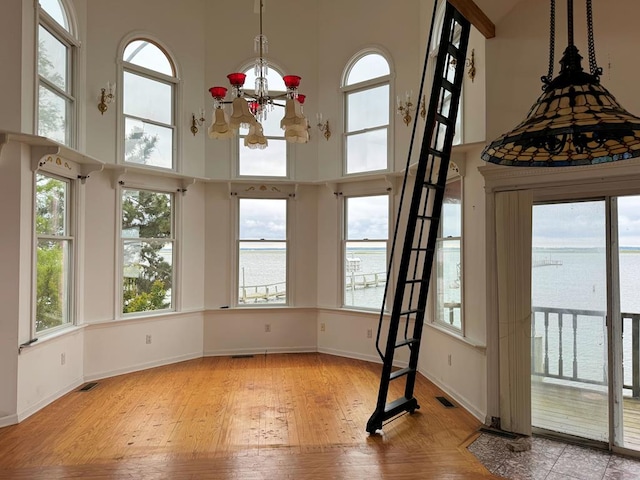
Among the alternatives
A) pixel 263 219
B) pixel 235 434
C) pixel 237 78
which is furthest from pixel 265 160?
pixel 235 434

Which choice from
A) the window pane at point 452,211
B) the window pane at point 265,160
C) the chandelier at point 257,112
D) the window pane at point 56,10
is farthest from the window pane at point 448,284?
the window pane at point 56,10

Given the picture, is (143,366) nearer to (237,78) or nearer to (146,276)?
(146,276)

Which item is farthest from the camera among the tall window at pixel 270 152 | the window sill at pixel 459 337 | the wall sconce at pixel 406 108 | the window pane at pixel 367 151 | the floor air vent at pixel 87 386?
the tall window at pixel 270 152

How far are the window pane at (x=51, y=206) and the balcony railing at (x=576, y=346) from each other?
16.2 ft

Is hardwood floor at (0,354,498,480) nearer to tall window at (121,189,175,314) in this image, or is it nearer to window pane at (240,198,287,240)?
tall window at (121,189,175,314)

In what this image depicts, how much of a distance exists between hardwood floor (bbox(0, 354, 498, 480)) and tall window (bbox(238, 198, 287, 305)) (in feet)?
4.83

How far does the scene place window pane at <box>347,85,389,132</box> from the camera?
614cm

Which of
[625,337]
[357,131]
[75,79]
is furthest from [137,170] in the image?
[625,337]

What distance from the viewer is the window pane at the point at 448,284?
4.79 metres

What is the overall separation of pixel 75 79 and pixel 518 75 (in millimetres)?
4775

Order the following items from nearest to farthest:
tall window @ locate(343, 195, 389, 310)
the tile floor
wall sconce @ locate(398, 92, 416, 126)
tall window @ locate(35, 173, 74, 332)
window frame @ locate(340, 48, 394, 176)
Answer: the tile floor
tall window @ locate(35, 173, 74, 332)
wall sconce @ locate(398, 92, 416, 126)
window frame @ locate(340, 48, 394, 176)
tall window @ locate(343, 195, 389, 310)

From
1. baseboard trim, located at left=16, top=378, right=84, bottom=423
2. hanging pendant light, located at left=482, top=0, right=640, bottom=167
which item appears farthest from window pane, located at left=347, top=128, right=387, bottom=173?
baseboard trim, located at left=16, top=378, right=84, bottom=423

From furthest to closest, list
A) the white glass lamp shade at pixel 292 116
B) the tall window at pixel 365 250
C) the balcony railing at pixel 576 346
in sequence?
the tall window at pixel 365 250 < the white glass lamp shade at pixel 292 116 < the balcony railing at pixel 576 346

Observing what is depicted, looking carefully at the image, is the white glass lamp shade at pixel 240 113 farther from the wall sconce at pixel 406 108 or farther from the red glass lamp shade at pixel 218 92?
the wall sconce at pixel 406 108
